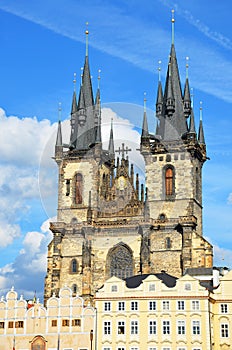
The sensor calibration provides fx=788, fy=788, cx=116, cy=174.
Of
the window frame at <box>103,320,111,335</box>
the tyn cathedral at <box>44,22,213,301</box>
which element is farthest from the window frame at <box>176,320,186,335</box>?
the tyn cathedral at <box>44,22,213,301</box>

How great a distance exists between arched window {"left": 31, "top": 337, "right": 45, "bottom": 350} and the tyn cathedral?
51.9 feet

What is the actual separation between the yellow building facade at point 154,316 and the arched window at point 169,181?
2091 centimetres

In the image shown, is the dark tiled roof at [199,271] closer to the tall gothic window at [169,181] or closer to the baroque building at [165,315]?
the baroque building at [165,315]

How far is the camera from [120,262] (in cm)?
8488

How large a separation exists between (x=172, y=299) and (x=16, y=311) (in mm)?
13946

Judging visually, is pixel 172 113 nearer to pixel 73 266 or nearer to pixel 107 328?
pixel 73 266

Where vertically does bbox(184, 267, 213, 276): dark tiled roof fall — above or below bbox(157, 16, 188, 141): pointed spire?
below

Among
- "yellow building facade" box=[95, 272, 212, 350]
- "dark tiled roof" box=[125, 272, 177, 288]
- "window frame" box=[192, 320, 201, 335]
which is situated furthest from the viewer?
"dark tiled roof" box=[125, 272, 177, 288]

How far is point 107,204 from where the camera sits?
87.5m

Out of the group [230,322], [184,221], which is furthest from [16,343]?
[184,221]

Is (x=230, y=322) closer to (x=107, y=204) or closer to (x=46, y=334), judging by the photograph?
(x=46, y=334)

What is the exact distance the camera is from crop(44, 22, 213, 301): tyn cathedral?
83000 mm

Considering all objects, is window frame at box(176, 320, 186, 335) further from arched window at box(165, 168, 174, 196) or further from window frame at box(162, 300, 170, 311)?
arched window at box(165, 168, 174, 196)

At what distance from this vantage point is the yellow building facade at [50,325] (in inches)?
2591
